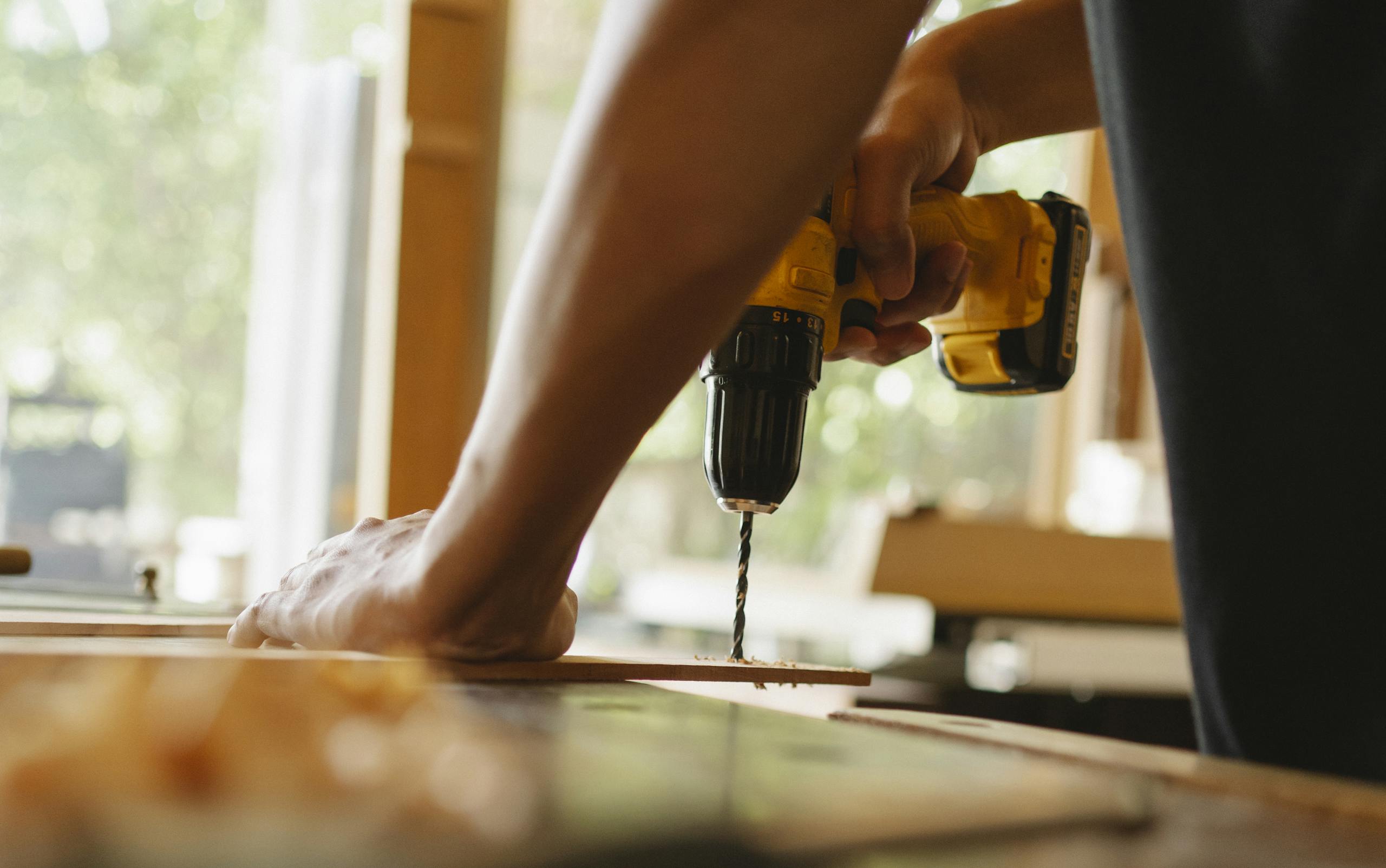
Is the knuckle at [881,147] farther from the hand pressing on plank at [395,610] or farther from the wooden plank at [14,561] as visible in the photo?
A: the wooden plank at [14,561]

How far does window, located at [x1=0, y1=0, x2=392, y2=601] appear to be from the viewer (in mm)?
3061

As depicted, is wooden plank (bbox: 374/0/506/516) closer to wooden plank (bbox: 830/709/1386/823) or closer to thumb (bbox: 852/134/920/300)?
thumb (bbox: 852/134/920/300)

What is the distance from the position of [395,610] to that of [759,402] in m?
0.28

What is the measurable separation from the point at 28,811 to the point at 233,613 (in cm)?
76

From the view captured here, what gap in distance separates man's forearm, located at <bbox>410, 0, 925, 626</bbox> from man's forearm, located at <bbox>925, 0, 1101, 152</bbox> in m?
0.52

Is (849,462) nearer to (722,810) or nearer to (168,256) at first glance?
(168,256)

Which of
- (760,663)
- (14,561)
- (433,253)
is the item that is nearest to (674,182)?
(760,663)

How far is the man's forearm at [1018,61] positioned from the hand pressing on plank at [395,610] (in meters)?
0.55

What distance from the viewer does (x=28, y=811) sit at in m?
0.26

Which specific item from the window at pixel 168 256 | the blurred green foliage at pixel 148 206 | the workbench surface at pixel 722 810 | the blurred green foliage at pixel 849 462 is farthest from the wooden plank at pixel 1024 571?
the blurred green foliage at pixel 148 206

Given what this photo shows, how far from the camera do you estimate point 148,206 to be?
4078mm

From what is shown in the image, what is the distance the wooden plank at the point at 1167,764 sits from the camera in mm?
366

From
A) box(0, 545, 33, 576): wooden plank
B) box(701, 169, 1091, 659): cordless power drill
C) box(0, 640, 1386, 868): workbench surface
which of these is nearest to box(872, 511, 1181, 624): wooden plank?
box(701, 169, 1091, 659): cordless power drill

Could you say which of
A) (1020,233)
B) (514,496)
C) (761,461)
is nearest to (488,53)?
(1020,233)
